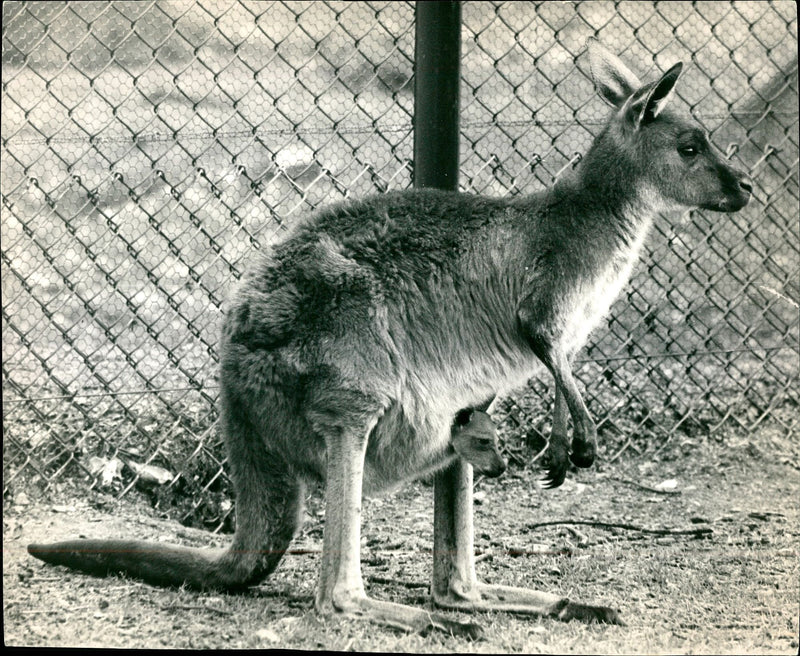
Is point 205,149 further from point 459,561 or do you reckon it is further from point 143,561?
point 459,561

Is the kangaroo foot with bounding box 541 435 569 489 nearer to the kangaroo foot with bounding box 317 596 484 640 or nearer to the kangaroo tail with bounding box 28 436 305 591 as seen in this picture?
the kangaroo foot with bounding box 317 596 484 640

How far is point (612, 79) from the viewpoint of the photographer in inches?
111

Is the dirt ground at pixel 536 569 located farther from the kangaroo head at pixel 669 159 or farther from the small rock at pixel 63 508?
the kangaroo head at pixel 669 159

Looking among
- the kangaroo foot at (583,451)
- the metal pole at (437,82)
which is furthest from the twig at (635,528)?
the metal pole at (437,82)

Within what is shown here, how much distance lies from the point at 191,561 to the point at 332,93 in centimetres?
153

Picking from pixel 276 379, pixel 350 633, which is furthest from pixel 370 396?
pixel 350 633

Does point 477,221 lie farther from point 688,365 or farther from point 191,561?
point 688,365

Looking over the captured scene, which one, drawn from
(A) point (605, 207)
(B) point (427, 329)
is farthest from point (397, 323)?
(A) point (605, 207)

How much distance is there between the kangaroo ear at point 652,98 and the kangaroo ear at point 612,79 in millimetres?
106

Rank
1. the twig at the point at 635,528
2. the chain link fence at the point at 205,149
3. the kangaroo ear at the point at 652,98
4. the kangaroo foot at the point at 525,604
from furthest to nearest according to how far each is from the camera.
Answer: the twig at the point at 635,528 < the chain link fence at the point at 205,149 < the kangaroo foot at the point at 525,604 < the kangaroo ear at the point at 652,98

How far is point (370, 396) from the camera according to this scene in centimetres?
259

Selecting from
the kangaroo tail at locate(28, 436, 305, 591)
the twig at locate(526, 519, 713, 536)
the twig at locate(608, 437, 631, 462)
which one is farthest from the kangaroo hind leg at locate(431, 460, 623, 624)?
the twig at locate(608, 437, 631, 462)

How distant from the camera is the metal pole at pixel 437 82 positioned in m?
2.78

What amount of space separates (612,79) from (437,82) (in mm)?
498
